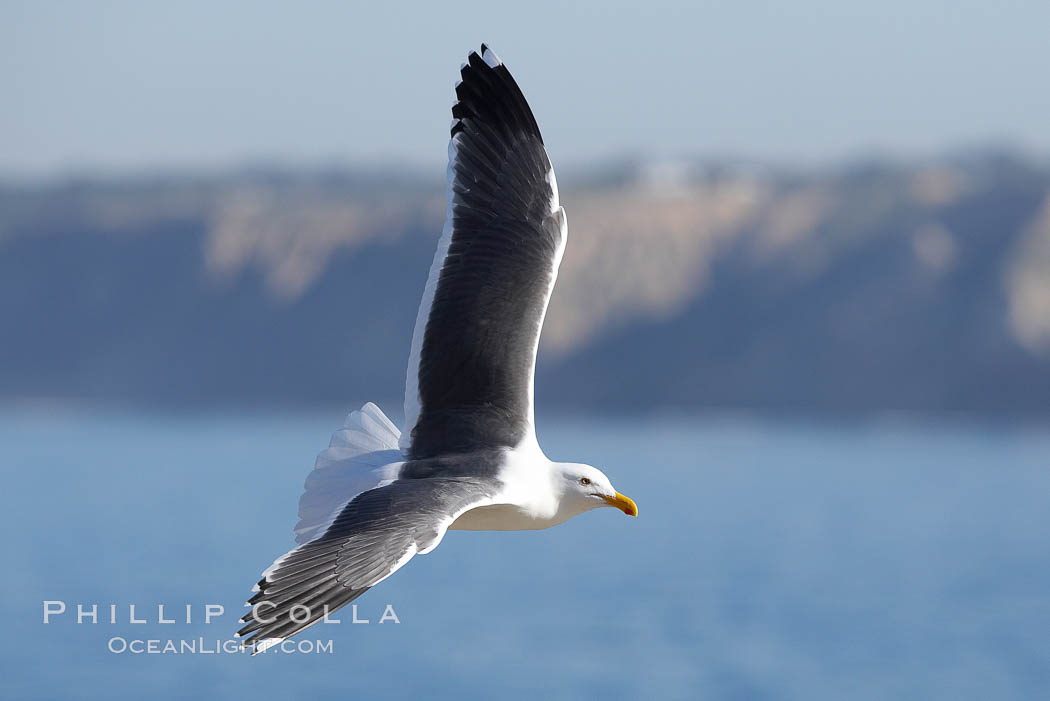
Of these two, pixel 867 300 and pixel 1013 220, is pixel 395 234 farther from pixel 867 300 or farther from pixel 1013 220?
pixel 1013 220

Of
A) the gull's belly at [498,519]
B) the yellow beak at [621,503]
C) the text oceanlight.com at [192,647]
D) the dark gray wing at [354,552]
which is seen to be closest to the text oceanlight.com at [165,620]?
the text oceanlight.com at [192,647]

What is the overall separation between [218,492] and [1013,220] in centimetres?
4239

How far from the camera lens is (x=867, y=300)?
7956cm

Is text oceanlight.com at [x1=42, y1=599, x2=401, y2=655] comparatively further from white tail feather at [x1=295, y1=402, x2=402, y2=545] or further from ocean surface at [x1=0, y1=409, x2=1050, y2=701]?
white tail feather at [x1=295, y1=402, x2=402, y2=545]

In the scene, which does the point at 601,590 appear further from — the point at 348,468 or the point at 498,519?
the point at 498,519

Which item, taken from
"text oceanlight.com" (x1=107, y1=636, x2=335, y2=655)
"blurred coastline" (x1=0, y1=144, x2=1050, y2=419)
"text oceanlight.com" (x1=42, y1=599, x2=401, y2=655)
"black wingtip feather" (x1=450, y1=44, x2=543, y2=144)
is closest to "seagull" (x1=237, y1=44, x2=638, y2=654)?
"black wingtip feather" (x1=450, y1=44, x2=543, y2=144)

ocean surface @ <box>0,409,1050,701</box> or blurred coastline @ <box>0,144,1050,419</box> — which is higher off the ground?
blurred coastline @ <box>0,144,1050,419</box>

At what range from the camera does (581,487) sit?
771 cm

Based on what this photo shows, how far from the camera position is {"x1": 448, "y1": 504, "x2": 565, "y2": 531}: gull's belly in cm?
723

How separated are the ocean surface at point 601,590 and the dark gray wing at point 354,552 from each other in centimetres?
1452

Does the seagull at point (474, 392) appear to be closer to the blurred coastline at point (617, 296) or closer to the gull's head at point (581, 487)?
the gull's head at point (581, 487)

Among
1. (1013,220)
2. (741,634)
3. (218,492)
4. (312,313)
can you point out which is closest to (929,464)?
(1013,220)

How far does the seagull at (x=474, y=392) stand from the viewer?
22.4 feet

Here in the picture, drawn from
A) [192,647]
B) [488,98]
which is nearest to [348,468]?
[488,98]
